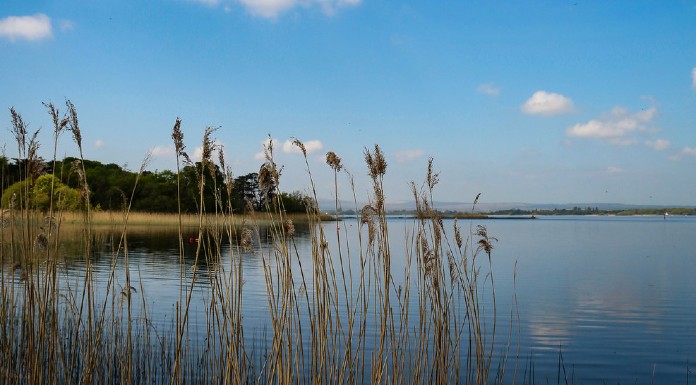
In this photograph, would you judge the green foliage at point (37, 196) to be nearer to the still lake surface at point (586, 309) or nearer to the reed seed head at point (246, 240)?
the still lake surface at point (586, 309)

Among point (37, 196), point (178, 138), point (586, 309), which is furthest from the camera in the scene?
point (586, 309)

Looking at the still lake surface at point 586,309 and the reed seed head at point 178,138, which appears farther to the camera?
the still lake surface at point 586,309

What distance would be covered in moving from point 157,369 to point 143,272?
9.89m

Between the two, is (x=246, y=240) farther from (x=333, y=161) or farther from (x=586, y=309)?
(x=586, y=309)

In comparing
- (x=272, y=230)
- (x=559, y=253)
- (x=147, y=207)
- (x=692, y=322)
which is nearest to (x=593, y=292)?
(x=692, y=322)

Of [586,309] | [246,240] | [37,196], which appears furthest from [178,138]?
[586,309]

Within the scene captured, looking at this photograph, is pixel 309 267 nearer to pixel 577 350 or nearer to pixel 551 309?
pixel 551 309

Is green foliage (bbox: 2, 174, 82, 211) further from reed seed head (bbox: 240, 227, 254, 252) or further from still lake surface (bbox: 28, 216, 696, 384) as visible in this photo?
reed seed head (bbox: 240, 227, 254, 252)

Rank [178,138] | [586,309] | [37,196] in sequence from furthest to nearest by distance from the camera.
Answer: [586,309]
[37,196]
[178,138]

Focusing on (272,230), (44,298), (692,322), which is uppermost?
(272,230)

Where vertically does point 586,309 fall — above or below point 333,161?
below

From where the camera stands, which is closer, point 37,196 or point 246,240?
point 246,240

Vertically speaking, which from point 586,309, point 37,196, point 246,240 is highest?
point 37,196

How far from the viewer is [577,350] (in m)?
8.39
